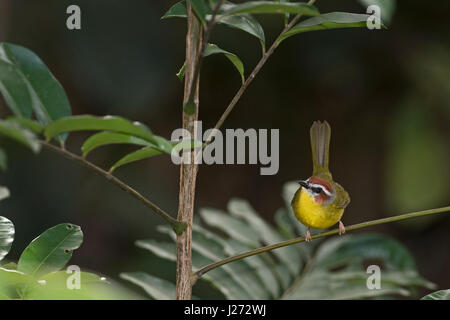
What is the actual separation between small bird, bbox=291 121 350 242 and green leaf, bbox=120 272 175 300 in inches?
13.9

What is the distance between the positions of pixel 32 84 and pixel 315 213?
2.61 feet

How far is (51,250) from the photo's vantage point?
3.21 ft

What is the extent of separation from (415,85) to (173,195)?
4.75ft

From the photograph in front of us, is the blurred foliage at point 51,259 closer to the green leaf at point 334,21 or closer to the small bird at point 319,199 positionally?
the green leaf at point 334,21

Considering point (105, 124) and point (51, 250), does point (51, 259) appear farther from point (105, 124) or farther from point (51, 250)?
point (105, 124)

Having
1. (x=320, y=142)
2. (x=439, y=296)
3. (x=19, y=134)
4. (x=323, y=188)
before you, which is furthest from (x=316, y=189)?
(x=19, y=134)

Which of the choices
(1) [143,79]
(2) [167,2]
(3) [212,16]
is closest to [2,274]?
(3) [212,16]

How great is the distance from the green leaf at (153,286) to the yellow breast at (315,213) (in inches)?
14.0

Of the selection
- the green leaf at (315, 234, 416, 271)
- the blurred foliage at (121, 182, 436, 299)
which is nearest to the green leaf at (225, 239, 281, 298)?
the blurred foliage at (121, 182, 436, 299)

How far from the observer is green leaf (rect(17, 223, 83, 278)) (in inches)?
38.0

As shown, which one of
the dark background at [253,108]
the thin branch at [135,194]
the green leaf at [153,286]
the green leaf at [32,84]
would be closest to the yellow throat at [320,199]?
the green leaf at [153,286]

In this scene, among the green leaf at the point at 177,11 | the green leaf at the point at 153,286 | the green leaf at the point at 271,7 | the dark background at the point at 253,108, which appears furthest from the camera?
the dark background at the point at 253,108

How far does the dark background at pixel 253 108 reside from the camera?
281cm
